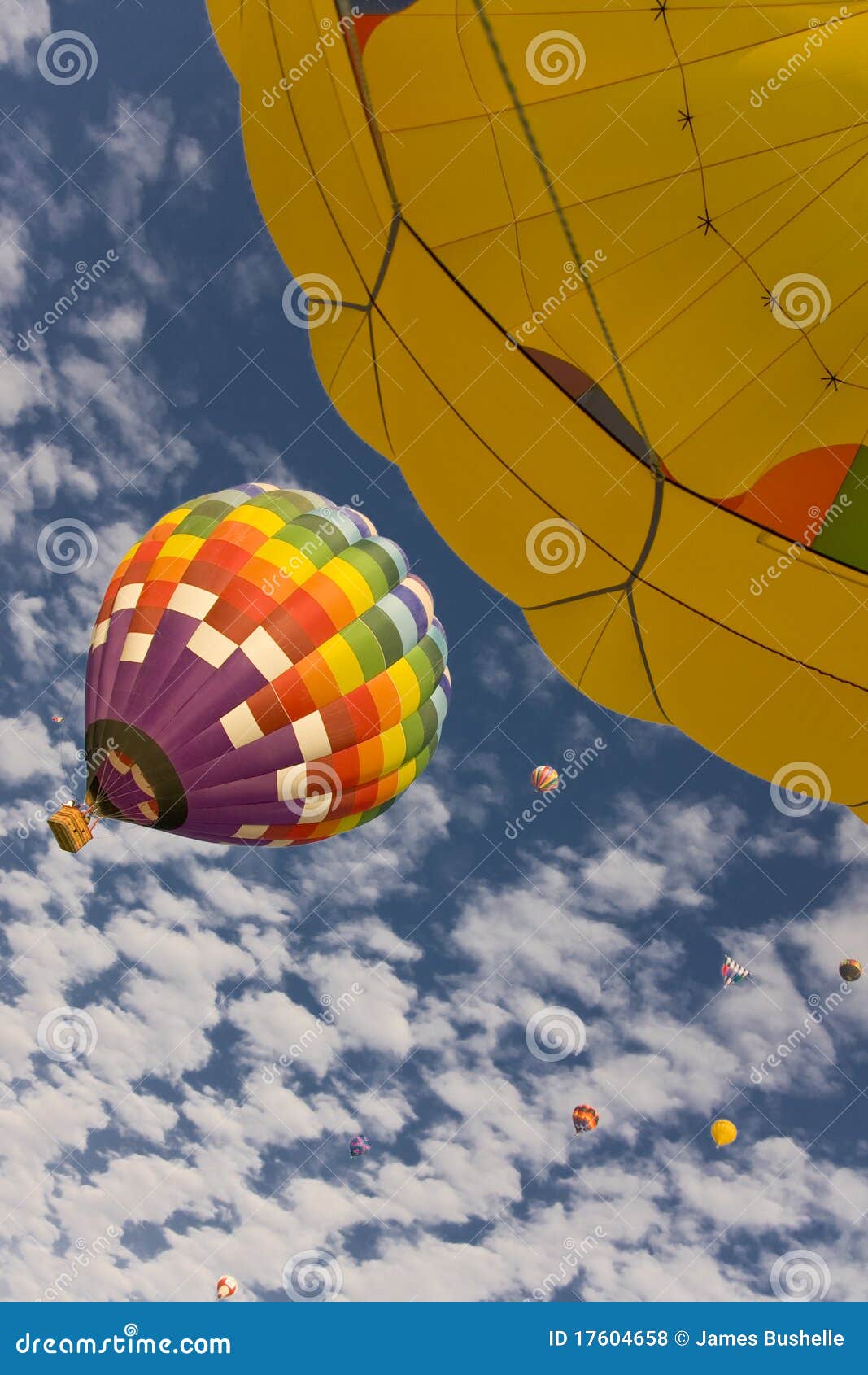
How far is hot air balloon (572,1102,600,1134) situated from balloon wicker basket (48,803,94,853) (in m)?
13.0

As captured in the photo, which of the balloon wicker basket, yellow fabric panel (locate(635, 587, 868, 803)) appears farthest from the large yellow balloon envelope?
the balloon wicker basket

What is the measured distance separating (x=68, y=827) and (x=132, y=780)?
964mm

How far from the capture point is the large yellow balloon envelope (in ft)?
16.3

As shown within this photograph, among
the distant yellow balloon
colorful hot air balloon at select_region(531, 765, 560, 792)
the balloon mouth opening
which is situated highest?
colorful hot air balloon at select_region(531, 765, 560, 792)

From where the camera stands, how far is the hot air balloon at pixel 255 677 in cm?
1073

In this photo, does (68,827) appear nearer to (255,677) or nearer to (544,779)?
(255,677)

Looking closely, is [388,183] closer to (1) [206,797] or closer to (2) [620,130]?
(2) [620,130]

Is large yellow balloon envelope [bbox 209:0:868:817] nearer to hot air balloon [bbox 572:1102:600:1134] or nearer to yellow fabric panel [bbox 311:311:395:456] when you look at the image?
yellow fabric panel [bbox 311:311:395:456]

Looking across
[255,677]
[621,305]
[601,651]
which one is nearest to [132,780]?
[255,677]

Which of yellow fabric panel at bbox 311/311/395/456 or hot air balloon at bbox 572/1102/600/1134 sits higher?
yellow fabric panel at bbox 311/311/395/456

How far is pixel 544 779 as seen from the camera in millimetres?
18266

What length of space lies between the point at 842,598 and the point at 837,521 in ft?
1.82

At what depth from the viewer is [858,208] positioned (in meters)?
4.82

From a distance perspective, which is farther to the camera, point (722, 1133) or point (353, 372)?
point (722, 1133)
